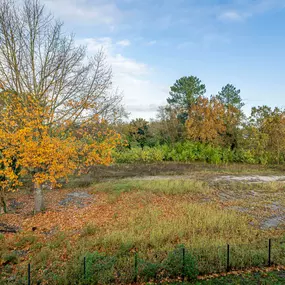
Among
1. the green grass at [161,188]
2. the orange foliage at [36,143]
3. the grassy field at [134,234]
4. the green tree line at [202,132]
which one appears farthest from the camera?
the green tree line at [202,132]

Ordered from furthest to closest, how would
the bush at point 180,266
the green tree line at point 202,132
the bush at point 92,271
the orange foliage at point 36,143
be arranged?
the green tree line at point 202,132, the orange foliage at point 36,143, the bush at point 180,266, the bush at point 92,271

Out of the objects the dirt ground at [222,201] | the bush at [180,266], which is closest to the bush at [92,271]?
the bush at [180,266]

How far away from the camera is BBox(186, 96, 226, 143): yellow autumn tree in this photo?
29328 millimetres

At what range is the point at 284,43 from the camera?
14.5m

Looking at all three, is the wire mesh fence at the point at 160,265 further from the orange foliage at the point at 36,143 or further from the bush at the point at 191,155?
the bush at the point at 191,155

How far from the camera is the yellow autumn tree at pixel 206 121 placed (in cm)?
2933

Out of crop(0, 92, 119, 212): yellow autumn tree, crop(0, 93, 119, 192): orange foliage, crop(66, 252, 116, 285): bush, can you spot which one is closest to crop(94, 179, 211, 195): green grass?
crop(0, 92, 119, 212): yellow autumn tree

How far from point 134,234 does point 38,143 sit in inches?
209

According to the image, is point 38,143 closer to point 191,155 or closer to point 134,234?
point 134,234

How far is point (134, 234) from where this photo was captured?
723 centimetres

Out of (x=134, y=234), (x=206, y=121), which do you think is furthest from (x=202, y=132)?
(x=134, y=234)

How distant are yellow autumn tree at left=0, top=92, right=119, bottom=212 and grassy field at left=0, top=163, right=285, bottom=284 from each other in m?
2.04

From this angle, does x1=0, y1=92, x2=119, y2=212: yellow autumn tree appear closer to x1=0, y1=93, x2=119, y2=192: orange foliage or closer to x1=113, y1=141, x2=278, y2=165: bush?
x1=0, y1=93, x2=119, y2=192: orange foliage

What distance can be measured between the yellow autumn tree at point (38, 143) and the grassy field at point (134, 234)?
2.04 meters
